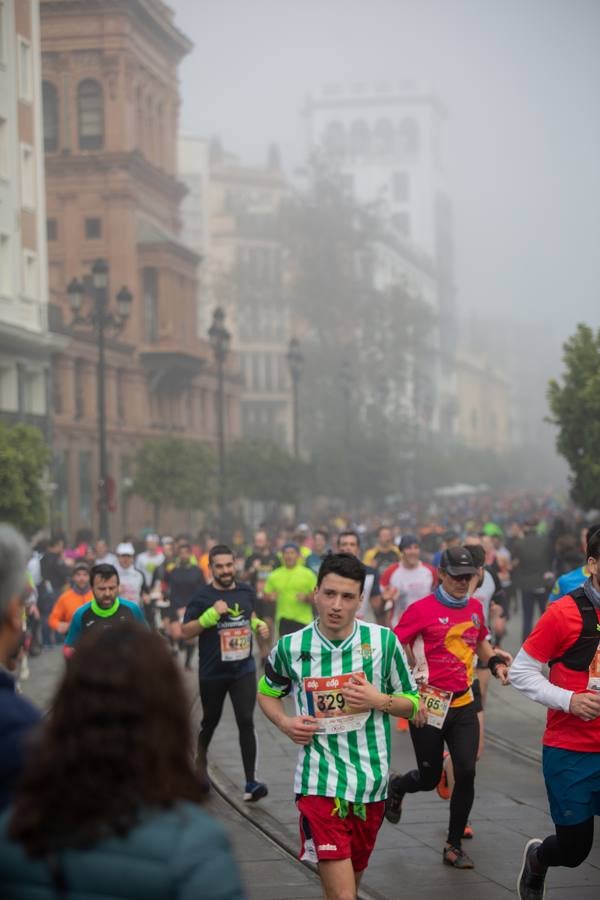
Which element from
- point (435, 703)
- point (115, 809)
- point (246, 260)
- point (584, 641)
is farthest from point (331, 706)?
point (246, 260)

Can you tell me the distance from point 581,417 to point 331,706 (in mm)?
25385

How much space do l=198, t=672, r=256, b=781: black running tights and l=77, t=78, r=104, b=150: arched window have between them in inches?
2236

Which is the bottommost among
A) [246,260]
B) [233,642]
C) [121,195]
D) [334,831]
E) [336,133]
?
[334,831]

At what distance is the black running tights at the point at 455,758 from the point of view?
8570 mm

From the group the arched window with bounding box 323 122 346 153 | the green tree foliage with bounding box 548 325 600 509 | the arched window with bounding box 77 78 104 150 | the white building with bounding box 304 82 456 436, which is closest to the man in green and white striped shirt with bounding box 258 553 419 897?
the green tree foliage with bounding box 548 325 600 509

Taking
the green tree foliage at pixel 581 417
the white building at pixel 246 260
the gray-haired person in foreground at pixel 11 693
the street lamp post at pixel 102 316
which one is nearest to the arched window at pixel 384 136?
the white building at pixel 246 260

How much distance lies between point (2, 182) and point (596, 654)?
3975 centimetres

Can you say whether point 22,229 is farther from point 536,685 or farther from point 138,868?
point 138,868

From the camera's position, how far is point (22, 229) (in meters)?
46.2

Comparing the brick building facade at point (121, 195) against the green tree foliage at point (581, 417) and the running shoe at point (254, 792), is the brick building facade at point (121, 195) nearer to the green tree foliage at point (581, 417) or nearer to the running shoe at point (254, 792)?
the green tree foliage at point (581, 417)

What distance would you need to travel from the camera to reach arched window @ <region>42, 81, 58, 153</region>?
65375mm

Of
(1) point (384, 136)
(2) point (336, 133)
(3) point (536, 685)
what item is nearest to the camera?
(3) point (536, 685)

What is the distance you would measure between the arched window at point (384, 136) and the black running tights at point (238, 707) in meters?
170

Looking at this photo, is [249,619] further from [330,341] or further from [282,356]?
[282,356]
